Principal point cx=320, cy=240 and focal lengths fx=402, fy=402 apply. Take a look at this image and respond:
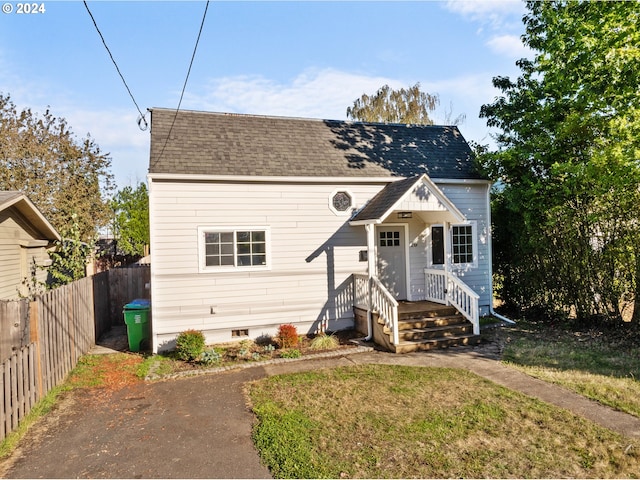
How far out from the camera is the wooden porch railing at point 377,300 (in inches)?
344

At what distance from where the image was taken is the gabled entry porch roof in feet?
30.8

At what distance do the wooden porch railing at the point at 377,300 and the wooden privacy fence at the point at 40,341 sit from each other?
20.8ft

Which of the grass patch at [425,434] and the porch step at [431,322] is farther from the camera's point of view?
the porch step at [431,322]

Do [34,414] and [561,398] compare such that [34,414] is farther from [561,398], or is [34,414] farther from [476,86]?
[476,86]

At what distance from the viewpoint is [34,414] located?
224 inches

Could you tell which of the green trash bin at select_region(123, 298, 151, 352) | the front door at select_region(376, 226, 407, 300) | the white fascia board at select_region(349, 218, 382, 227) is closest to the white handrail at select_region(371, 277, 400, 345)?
the white fascia board at select_region(349, 218, 382, 227)

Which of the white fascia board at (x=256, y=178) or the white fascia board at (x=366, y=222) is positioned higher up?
the white fascia board at (x=256, y=178)

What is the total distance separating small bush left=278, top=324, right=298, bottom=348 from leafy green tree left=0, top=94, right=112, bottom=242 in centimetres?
1797

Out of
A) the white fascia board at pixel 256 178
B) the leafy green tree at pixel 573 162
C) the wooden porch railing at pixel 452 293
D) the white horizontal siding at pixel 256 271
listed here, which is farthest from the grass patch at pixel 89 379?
the leafy green tree at pixel 573 162

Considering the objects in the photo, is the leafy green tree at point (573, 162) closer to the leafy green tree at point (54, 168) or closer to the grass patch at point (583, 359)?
the grass patch at point (583, 359)

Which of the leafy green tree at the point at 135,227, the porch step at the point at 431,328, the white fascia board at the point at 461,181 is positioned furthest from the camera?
the leafy green tree at the point at 135,227

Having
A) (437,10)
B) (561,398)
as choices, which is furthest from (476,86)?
(561,398)

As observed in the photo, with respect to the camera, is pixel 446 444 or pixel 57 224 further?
pixel 57 224

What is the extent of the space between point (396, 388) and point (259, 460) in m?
2.78
